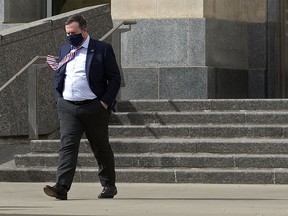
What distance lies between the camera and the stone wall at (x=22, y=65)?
16812 mm

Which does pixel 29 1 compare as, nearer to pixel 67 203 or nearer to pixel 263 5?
pixel 263 5

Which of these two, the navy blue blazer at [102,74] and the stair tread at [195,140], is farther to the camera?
the stair tread at [195,140]

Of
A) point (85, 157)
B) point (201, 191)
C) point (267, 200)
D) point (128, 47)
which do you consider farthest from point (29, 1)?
point (267, 200)

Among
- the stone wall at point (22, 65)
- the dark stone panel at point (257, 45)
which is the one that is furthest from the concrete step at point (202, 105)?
the dark stone panel at point (257, 45)

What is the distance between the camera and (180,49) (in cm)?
1912

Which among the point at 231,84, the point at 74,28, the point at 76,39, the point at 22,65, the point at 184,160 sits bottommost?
the point at 184,160

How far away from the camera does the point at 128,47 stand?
64.0 ft

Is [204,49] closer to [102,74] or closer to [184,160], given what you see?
[184,160]

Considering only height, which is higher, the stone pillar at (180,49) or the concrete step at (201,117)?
the stone pillar at (180,49)

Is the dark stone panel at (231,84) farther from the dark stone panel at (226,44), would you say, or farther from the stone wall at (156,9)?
the stone wall at (156,9)

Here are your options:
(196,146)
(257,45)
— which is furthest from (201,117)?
(257,45)

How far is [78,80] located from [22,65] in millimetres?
4247

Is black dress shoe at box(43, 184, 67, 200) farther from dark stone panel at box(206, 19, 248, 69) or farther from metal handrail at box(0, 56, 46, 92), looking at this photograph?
dark stone panel at box(206, 19, 248, 69)

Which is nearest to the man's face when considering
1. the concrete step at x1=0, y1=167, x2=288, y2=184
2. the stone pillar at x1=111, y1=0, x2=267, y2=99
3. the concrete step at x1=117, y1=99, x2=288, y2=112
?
the concrete step at x1=0, y1=167, x2=288, y2=184
